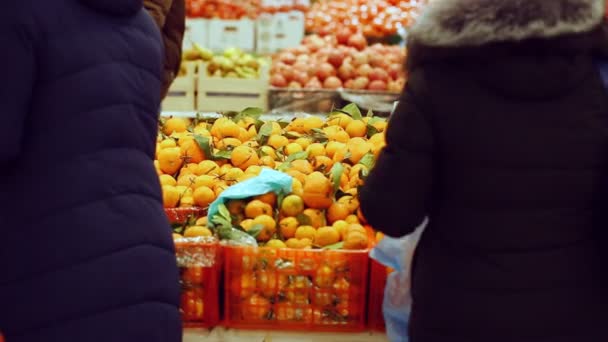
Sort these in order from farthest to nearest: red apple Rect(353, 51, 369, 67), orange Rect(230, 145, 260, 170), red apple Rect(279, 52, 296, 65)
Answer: red apple Rect(279, 52, 296, 65) < red apple Rect(353, 51, 369, 67) < orange Rect(230, 145, 260, 170)

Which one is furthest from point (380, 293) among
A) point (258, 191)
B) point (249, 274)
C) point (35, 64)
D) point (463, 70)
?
point (35, 64)

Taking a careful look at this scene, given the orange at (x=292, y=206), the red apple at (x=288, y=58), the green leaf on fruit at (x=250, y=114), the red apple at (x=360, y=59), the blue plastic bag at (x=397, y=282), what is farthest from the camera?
the red apple at (x=288, y=58)

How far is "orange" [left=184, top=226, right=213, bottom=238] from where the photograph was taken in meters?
2.33

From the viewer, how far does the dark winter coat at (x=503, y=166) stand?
1.56m

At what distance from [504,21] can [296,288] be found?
3.38 feet

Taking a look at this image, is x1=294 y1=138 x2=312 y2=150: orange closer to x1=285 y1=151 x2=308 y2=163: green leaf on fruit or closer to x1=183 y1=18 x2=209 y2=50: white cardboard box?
x1=285 y1=151 x2=308 y2=163: green leaf on fruit

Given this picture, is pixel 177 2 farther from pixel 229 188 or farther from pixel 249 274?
pixel 249 274

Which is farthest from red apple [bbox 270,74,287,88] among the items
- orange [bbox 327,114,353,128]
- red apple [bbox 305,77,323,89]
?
orange [bbox 327,114,353,128]

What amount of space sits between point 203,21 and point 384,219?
5485 millimetres

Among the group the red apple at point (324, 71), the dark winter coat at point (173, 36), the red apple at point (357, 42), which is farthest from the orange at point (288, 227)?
the red apple at point (357, 42)

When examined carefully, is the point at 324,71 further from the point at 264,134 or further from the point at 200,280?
the point at 200,280

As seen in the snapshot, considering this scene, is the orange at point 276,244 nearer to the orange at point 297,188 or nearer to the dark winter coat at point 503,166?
the orange at point 297,188

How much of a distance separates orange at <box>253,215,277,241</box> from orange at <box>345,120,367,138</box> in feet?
2.76

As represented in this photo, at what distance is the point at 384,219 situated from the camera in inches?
65.1
